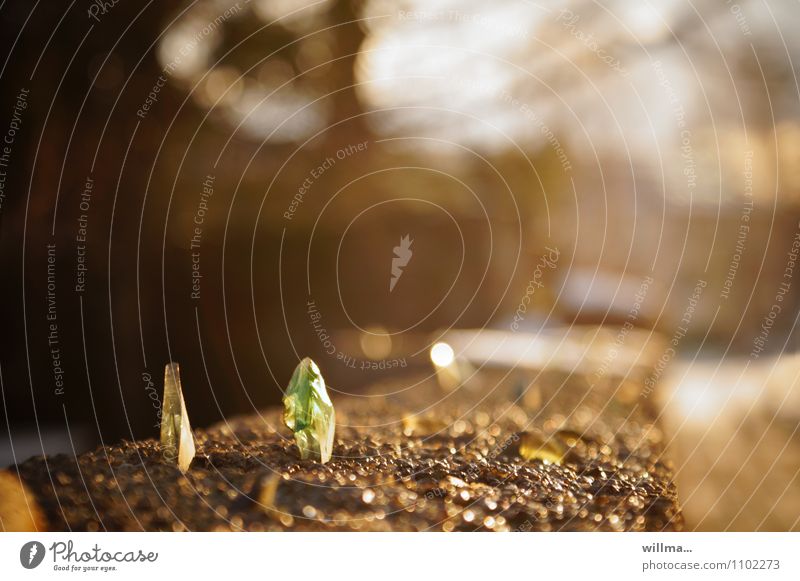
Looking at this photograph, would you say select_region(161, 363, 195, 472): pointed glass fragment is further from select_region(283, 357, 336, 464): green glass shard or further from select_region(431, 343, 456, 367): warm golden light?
select_region(431, 343, 456, 367): warm golden light

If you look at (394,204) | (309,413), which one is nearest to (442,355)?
(394,204)

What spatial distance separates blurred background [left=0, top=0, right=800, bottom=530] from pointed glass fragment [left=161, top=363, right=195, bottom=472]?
40 cm

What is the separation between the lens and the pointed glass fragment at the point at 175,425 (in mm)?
610

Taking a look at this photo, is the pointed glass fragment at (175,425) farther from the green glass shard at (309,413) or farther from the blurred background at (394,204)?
the blurred background at (394,204)

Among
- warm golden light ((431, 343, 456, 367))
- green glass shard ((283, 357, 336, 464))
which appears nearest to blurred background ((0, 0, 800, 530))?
warm golden light ((431, 343, 456, 367))

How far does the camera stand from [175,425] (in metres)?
0.62

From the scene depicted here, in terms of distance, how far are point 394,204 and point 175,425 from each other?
0.92 m

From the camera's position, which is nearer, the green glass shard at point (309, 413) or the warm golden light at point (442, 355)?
the green glass shard at point (309, 413)

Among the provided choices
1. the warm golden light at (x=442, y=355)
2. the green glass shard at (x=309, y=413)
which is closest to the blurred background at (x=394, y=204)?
the warm golden light at (x=442, y=355)

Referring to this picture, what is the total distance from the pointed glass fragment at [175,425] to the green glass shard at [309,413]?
0.31 ft

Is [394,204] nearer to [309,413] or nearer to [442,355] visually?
[442,355]

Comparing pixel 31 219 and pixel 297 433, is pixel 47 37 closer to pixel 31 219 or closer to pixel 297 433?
pixel 31 219
